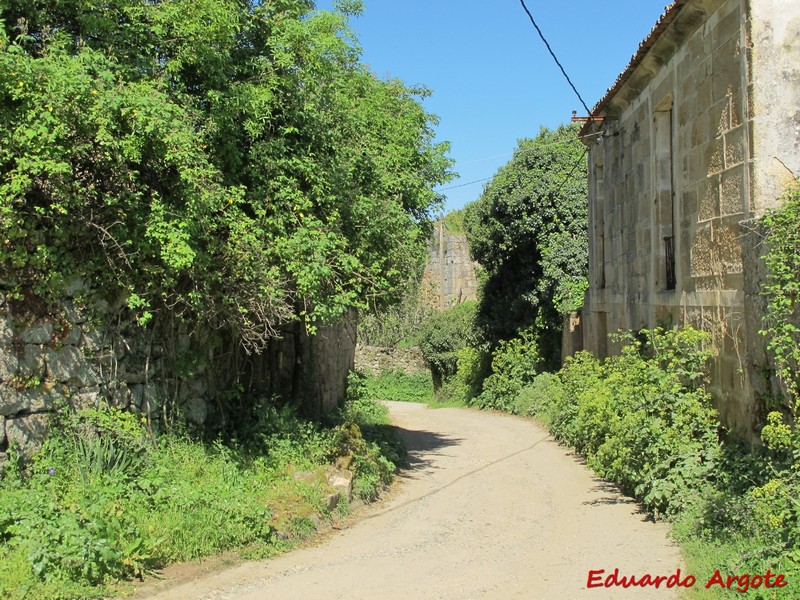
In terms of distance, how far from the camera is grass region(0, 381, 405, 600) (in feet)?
18.2

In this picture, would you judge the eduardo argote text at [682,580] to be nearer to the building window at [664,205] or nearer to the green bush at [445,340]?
the building window at [664,205]

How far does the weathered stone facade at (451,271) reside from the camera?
35156mm

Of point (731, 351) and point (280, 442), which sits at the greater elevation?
point (731, 351)

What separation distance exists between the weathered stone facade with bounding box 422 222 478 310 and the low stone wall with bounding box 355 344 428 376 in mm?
4183

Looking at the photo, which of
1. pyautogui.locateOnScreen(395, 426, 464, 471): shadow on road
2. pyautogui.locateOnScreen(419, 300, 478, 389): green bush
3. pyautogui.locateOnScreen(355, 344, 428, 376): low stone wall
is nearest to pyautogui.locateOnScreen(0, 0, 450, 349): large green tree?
pyautogui.locateOnScreen(395, 426, 464, 471): shadow on road

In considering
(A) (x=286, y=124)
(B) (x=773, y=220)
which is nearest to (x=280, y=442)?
(A) (x=286, y=124)

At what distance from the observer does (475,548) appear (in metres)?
7.50

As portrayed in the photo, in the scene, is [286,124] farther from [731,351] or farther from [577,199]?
[577,199]

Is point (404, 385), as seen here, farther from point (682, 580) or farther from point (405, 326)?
point (682, 580)

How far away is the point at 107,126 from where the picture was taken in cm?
668

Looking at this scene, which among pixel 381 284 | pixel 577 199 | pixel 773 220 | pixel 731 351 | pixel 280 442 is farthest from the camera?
pixel 577 199

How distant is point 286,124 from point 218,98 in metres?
1.28

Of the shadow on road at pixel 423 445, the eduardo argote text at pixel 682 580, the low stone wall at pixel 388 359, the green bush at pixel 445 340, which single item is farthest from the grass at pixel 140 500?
the low stone wall at pixel 388 359

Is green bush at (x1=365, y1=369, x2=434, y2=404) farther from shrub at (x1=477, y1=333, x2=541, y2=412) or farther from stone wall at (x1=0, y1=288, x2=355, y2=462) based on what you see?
stone wall at (x1=0, y1=288, x2=355, y2=462)
